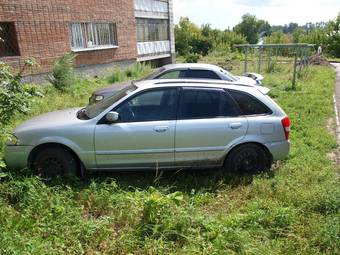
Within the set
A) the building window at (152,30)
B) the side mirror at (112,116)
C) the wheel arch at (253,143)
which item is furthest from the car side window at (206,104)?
the building window at (152,30)

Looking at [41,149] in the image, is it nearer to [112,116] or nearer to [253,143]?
[112,116]

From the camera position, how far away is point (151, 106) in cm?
490

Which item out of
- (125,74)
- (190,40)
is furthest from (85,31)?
(190,40)

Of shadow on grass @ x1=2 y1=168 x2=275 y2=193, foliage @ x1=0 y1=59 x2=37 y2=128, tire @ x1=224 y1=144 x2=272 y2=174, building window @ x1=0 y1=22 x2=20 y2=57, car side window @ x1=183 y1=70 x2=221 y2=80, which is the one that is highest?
building window @ x1=0 y1=22 x2=20 y2=57

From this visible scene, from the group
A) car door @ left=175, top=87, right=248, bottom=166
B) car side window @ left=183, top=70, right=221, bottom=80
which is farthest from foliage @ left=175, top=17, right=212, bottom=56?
car door @ left=175, top=87, right=248, bottom=166

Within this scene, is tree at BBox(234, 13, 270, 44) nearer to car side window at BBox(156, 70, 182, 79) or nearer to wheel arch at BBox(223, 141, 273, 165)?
car side window at BBox(156, 70, 182, 79)

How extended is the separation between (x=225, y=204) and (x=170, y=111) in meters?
1.46

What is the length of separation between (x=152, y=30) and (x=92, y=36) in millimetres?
7378

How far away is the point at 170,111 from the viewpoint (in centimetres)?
486

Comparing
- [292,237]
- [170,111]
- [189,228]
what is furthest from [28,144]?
[292,237]

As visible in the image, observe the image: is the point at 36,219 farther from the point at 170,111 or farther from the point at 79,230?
the point at 170,111

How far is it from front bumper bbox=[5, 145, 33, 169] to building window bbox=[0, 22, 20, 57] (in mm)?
8471

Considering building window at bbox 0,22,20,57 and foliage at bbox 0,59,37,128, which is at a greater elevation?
building window at bbox 0,22,20,57

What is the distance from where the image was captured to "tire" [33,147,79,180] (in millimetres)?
4766
